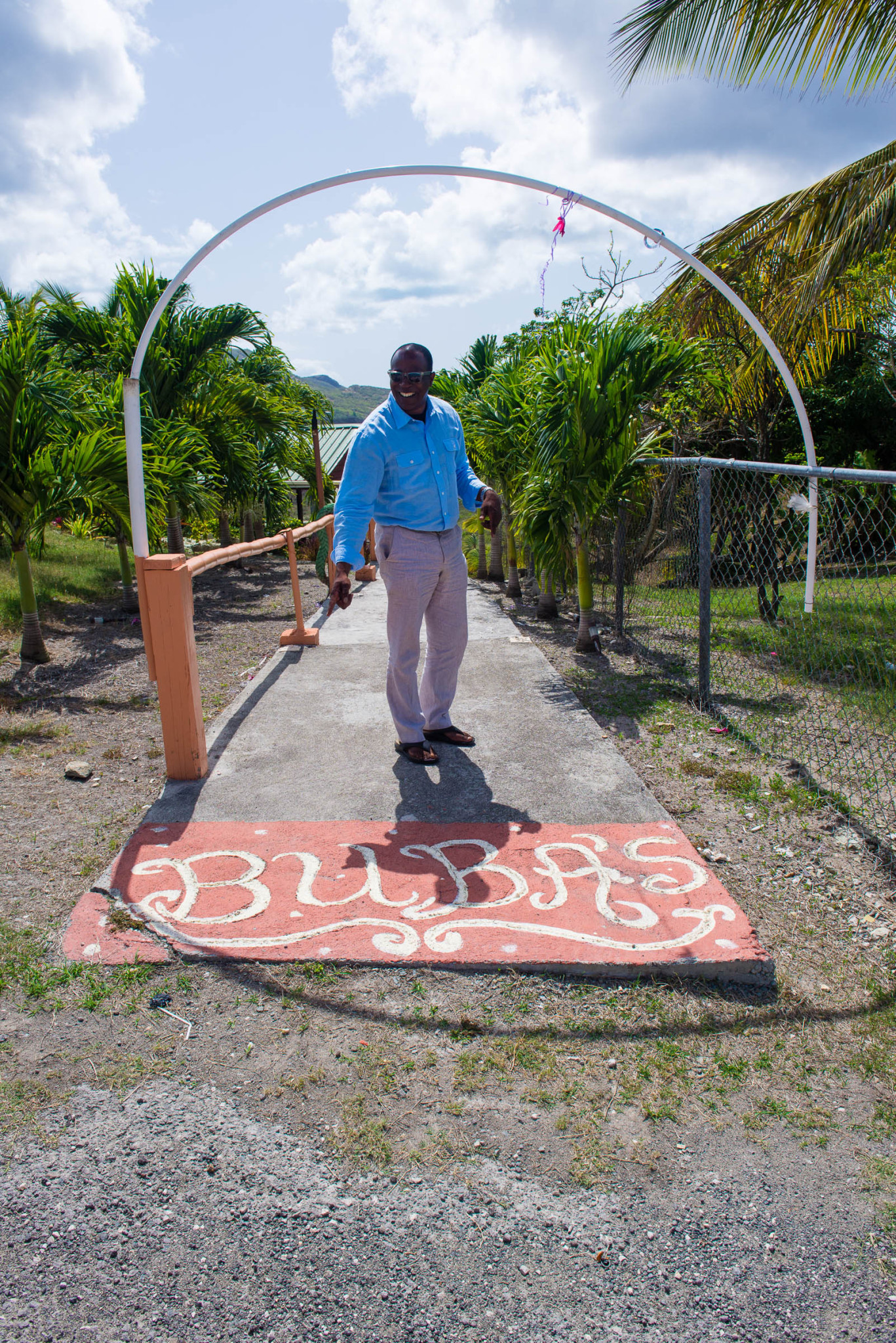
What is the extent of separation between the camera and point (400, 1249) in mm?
1774

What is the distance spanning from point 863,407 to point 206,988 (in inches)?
674

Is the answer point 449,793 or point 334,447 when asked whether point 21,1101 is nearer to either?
point 449,793

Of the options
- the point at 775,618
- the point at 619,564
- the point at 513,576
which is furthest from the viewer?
the point at 513,576

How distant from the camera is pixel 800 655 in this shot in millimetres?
7082

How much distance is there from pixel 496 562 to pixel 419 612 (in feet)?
27.8

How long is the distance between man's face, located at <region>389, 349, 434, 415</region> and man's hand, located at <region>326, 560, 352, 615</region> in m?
0.79

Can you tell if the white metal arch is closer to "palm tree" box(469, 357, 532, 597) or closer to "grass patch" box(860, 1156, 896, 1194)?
"palm tree" box(469, 357, 532, 597)

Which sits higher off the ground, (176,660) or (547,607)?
(176,660)

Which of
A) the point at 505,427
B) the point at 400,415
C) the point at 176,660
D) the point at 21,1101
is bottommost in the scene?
the point at 21,1101

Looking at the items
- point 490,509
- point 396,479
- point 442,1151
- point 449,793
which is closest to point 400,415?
point 396,479

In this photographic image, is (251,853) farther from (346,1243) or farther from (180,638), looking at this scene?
(346,1243)

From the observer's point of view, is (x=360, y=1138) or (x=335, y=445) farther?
(x=335, y=445)

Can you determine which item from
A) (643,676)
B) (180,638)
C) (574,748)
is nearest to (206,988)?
(180,638)

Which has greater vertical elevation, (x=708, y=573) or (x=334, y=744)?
(x=708, y=573)
